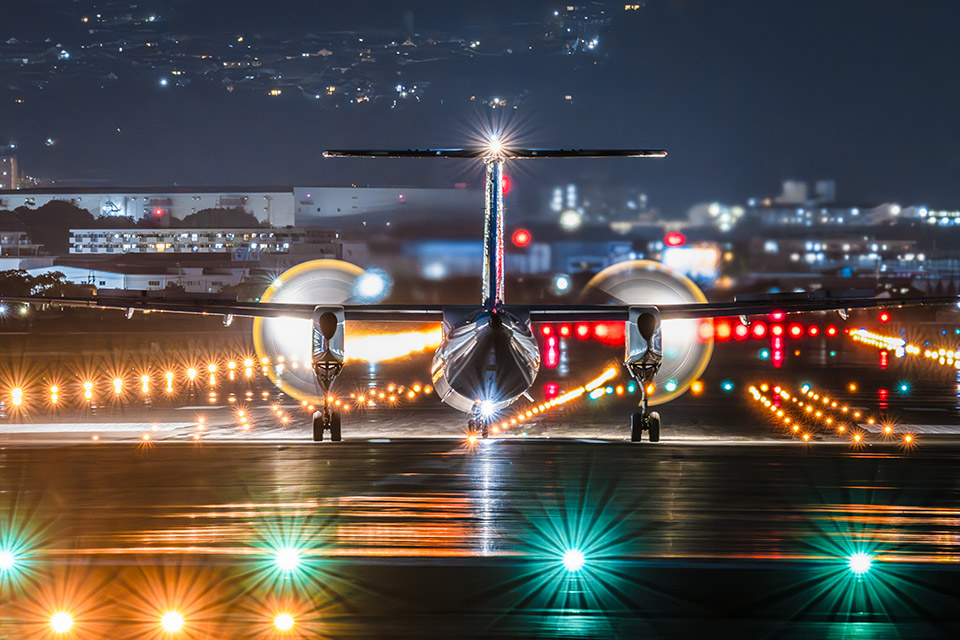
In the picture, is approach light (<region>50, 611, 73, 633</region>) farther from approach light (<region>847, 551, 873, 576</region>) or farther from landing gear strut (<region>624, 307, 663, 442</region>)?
landing gear strut (<region>624, 307, 663, 442</region>)

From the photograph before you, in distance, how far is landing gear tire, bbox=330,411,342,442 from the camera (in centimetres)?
2209

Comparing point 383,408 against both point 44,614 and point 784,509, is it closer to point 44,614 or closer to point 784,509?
point 784,509

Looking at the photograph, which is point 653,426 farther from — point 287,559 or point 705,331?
point 705,331

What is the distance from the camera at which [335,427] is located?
22.3 m

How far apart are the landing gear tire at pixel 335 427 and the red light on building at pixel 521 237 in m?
14.1

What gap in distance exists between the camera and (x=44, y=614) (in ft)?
30.0

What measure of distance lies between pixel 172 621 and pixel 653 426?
580 inches

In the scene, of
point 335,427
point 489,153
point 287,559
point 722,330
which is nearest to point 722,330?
point 722,330

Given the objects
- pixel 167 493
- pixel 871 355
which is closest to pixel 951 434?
pixel 167 493

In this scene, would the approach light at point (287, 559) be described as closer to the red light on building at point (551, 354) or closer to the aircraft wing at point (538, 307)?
the aircraft wing at point (538, 307)

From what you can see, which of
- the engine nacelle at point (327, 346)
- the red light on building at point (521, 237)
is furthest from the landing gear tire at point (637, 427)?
the red light on building at point (521, 237)

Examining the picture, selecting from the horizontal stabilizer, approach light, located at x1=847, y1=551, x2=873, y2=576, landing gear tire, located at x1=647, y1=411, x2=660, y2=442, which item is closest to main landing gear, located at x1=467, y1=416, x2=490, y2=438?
landing gear tire, located at x1=647, y1=411, x2=660, y2=442

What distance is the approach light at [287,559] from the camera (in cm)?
1078

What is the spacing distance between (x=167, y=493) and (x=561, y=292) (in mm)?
22943
